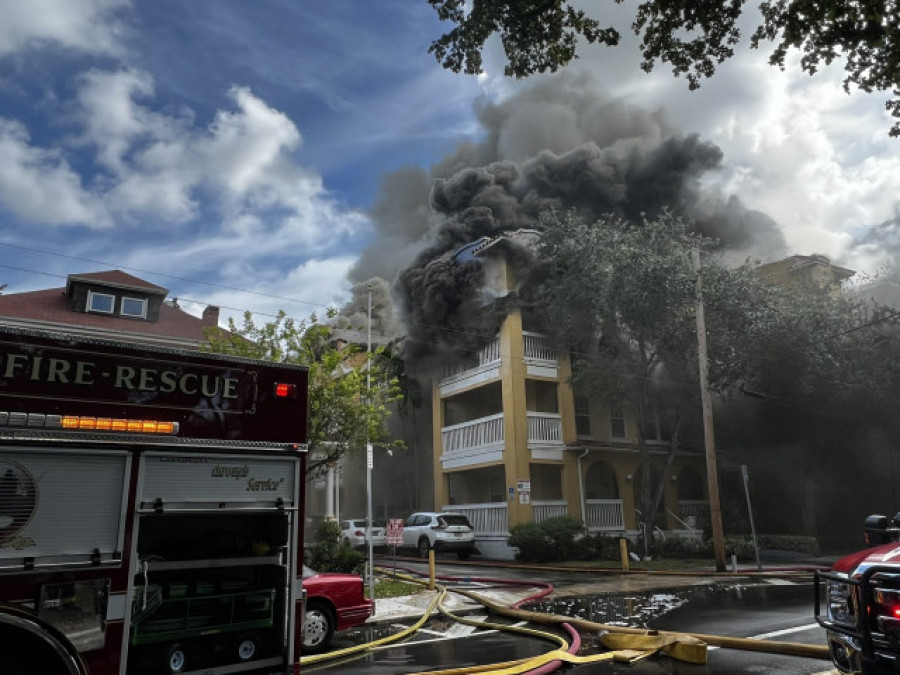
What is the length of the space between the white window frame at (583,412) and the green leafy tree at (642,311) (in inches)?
57.5

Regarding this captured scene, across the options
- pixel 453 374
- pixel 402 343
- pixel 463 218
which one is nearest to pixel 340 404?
pixel 453 374

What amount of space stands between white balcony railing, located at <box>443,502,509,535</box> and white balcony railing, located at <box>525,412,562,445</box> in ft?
8.56

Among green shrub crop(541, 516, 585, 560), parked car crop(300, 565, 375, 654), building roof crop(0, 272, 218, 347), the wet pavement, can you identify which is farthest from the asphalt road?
building roof crop(0, 272, 218, 347)

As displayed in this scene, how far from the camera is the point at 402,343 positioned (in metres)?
30.2

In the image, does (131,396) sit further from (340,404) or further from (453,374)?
(453,374)

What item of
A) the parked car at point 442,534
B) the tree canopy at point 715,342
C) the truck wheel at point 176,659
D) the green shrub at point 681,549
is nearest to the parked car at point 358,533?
the parked car at point 442,534

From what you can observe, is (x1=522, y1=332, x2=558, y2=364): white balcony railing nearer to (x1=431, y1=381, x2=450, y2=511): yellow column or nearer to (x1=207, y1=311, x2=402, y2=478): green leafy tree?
(x1=431, y1=381, x2=450, y2=511): yellow column

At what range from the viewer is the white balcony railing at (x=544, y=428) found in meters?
23.3

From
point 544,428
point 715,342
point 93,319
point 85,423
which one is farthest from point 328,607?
point 93,319

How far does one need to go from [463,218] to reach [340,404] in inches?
890

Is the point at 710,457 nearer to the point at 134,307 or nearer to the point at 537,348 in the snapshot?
the point at 537,348

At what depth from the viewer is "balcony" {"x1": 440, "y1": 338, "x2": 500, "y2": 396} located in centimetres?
2459

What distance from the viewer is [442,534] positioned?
22016mm

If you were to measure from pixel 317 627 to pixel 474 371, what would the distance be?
18.0 meters
